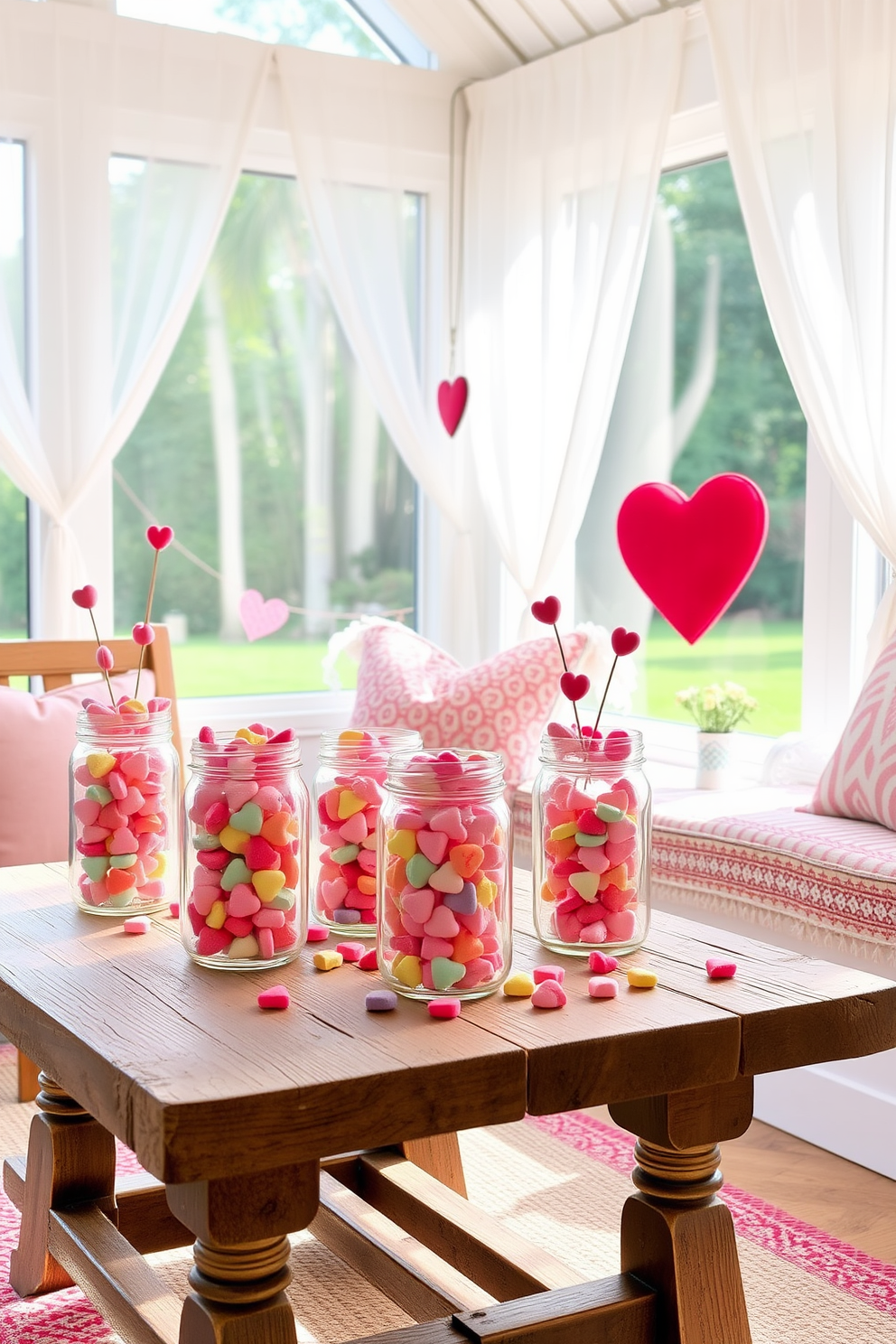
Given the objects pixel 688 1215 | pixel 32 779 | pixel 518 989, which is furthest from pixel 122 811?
pixel 32 779

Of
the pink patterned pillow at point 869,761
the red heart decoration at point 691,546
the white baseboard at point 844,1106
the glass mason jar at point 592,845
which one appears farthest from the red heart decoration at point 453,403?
the glass mason jar at point 592,845

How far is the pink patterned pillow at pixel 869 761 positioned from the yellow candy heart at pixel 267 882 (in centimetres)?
147

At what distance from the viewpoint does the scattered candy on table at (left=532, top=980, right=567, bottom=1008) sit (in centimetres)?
120

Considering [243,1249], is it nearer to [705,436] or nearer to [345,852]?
[345,852]

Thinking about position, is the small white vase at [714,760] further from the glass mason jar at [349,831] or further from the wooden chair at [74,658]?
the glass mason jar at [349,831]

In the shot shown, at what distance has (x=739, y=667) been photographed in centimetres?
350

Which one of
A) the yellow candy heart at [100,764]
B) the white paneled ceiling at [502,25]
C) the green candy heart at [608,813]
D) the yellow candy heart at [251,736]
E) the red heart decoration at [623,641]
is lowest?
the green candy heart at [608,813]

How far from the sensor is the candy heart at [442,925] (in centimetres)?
120

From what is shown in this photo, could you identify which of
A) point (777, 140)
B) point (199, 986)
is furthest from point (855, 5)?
point (199, 986)

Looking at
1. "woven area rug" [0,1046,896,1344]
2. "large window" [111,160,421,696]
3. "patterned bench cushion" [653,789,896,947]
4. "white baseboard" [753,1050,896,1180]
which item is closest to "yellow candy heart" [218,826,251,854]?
"woven area rug" [0,1046,896,1344]

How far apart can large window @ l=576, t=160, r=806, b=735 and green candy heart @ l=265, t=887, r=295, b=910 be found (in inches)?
86.3

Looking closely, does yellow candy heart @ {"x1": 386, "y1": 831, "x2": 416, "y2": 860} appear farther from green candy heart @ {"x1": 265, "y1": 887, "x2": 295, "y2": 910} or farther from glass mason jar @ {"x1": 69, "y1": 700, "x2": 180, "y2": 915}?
glass mason jar @ {"x1": 69, "y1": 700, "x2": 180, "y2": 915}

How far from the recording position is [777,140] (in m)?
2.95

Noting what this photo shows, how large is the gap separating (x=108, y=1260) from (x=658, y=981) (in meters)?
0.72
